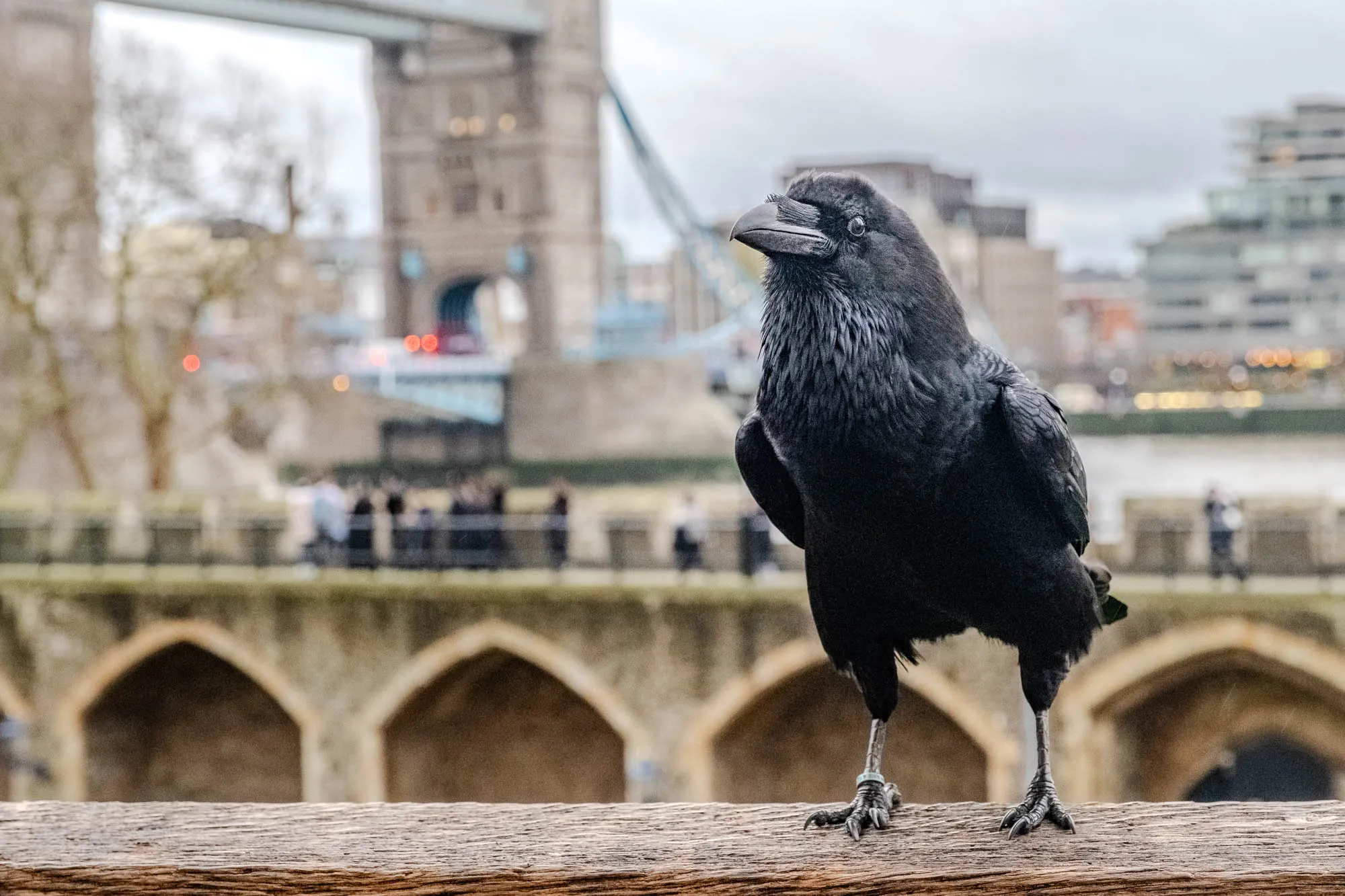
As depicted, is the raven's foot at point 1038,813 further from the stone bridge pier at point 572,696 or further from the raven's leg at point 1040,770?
the stone bridge pier at point 572,696

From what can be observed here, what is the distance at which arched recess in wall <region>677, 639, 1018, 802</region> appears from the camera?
13781 mm

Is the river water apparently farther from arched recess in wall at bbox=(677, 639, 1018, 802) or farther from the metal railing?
the metal railing

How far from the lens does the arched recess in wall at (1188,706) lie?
12.6m

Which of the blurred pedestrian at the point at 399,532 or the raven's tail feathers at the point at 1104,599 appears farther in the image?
the blurred pedestrian at the point at 399,532

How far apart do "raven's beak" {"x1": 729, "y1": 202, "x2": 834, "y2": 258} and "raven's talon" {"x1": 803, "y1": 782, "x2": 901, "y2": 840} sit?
726 mm

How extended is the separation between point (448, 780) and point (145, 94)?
27.3 feet

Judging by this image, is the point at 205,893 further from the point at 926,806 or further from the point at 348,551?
the point at 348,551

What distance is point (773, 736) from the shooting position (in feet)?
48.0

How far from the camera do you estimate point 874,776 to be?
238 centimetres

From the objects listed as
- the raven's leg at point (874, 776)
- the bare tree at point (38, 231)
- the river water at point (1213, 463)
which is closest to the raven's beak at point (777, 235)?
the raven's leg at point (874, 776)

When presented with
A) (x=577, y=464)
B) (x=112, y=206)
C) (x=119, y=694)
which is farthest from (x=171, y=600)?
(x=577, y=464)

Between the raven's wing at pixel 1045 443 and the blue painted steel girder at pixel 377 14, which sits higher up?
the blue painted steel girder at pixel 377 14

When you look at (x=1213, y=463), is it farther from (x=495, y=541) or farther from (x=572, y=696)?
(x=495, y=541)

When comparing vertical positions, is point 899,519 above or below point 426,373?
below
